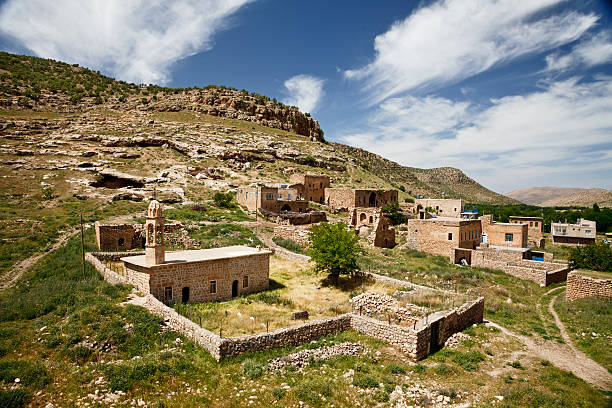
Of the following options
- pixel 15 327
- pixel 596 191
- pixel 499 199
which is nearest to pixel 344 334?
pixel 15 327

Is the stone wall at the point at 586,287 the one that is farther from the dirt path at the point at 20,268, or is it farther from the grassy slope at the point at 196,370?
the dirt path at the point at 20,268

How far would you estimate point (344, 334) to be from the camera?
12977 mm

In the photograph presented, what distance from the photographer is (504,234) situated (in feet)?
112

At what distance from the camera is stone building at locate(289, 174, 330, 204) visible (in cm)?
5191

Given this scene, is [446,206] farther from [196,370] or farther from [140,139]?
[140,139]

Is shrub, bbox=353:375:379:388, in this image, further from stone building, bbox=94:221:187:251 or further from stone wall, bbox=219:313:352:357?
stone building, bbox=94:221:187:251

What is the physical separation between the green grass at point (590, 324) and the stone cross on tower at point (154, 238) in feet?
58.2

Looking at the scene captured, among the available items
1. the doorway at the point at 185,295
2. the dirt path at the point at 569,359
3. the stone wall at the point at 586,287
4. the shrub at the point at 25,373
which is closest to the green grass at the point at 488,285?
the dirt path at the point at 569,359

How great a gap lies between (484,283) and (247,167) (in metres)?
44.6

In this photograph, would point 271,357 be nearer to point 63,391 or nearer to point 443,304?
point 63,391

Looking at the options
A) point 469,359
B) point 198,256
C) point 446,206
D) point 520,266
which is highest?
point 446,206

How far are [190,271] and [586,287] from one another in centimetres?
2232

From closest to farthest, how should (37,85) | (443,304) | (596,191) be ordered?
(443,304), (37,85), (596,191)

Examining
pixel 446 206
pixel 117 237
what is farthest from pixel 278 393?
pixel 446 206
